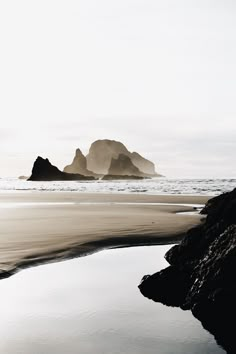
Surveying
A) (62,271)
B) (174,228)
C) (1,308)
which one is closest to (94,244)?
(62,271)

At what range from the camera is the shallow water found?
540 centimetres

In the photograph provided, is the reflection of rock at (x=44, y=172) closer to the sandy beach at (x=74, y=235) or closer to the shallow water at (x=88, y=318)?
the sandy beach at (x=74, y=235)

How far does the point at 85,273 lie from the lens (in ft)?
30.8

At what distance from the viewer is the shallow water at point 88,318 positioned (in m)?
5.40

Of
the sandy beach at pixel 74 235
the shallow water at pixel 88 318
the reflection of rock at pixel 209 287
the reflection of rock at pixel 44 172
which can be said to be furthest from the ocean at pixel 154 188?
the reflection of rock at pixel 44 172

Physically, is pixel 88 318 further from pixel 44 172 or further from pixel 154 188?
pixel 44 172

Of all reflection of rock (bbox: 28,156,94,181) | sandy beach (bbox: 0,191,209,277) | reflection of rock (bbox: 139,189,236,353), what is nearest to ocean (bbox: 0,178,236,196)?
sandy beach (bbox: 0,191,209,277)

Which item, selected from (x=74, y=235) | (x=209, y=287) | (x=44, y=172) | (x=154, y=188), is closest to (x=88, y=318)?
(x=209, y=287)

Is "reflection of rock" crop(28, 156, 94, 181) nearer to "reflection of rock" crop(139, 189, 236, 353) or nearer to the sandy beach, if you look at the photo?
the sandy beach

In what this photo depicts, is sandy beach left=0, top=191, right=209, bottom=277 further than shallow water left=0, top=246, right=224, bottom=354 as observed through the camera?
Yes

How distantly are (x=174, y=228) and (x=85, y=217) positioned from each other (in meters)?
5.70

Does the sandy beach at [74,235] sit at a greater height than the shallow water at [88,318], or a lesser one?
greater

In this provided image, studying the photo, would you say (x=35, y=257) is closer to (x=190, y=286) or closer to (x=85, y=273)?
(x=85, y=273)

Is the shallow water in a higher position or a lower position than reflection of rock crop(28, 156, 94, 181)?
lower
